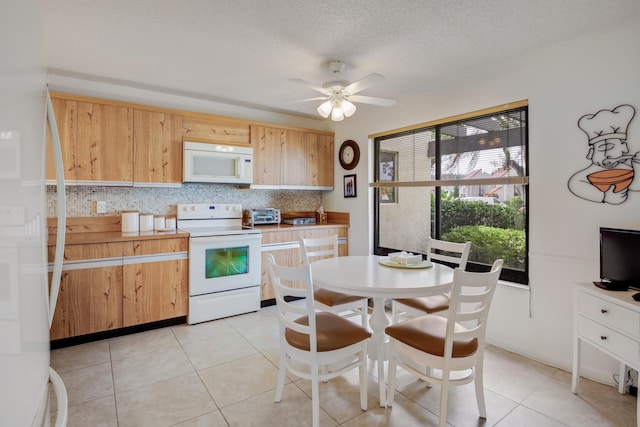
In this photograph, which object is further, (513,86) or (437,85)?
(437,85)

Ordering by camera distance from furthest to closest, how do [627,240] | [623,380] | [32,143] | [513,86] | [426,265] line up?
[513,86] < [426,265] < [623,380] < [627,240] < [32,143]

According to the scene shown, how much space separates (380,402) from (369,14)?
244 centimetres

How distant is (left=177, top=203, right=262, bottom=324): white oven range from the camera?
3.31m

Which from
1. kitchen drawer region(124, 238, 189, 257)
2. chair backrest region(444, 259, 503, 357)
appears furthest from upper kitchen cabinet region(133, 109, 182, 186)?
chair backrest region(444, 259, 503, 357)

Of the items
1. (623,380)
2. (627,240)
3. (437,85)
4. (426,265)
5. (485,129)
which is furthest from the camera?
(437,85)

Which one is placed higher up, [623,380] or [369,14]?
[369,14]

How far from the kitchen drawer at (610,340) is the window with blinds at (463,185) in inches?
28.5

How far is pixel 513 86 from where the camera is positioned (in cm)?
278

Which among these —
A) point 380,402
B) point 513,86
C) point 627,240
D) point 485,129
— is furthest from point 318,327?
point 513,86

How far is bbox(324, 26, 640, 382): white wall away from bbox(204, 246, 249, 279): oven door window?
2548 millimetres

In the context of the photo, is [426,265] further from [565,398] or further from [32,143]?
[32,143]

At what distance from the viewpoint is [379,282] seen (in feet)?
6.54

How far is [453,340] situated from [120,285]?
2.82 metres

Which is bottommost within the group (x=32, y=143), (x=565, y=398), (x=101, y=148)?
(x=565, y=398)
